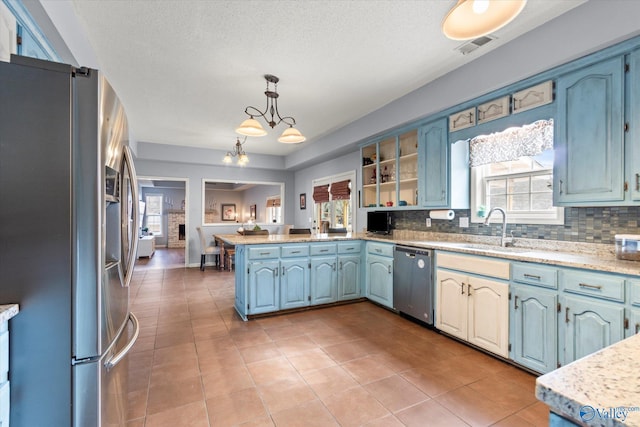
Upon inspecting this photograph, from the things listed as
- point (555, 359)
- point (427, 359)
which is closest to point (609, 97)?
point (555, 359)

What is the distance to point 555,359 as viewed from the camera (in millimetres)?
2094

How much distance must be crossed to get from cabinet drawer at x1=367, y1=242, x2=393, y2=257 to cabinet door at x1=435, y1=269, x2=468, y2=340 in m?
0.75

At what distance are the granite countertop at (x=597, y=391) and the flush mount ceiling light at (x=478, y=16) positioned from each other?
1460 mm

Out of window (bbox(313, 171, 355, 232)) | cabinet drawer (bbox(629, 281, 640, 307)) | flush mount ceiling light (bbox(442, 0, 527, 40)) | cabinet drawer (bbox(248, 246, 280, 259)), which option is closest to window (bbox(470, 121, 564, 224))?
cabinet drawer (bbox(629, 281, 640, 307))

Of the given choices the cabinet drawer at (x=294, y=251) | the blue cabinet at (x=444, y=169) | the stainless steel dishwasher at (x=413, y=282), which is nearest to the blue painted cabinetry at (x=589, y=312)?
the stainless steel dishwasher at (x=413, y=282)

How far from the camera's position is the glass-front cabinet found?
404 centimetres

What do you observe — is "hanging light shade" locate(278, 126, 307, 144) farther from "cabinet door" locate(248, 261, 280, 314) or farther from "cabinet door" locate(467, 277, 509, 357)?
"cabinet door" locate(467, 277, 509, 357)

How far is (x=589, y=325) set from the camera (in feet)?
6.33

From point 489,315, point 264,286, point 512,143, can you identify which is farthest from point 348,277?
point 512,143

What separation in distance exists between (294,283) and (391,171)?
7.27 feet

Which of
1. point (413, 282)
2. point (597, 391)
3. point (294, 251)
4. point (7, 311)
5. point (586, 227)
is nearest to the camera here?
point (597, 391)

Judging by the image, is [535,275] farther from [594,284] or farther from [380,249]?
[380,249]

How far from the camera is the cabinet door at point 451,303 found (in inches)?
109

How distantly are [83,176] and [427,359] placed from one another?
2.67 meters
